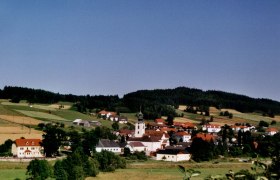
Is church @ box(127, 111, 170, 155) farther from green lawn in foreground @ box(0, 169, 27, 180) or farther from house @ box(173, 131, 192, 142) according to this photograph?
green lawn in foreground @ box(0, 169, 27, 180)

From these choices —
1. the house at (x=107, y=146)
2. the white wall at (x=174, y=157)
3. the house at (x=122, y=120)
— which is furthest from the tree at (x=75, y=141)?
the house at (x=122, y=120)

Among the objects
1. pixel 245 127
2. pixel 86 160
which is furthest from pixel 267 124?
pixel 86 160

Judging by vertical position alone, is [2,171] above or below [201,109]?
below

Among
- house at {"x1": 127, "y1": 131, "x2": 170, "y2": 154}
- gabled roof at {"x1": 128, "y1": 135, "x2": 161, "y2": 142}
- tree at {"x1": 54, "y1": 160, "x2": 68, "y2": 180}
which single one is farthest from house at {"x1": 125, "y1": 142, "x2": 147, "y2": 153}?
tree at {"x1": 54, "y1": 160, "x2": 68, "y2": 180}

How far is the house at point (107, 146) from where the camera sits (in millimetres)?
91062

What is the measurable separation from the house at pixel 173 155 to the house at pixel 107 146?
31.6 ft

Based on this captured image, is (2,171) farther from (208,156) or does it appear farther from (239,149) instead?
(239,149)

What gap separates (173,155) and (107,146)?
1373cm

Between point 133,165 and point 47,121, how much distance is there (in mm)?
55428

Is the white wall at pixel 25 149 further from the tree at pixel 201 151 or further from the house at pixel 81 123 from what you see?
the house at pixel 81 123

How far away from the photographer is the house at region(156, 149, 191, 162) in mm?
87350

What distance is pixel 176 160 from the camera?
285 ft

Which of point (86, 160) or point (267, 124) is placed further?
point (267, 124)

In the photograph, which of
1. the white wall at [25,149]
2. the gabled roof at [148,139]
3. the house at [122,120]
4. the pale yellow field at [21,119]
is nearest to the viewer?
the white wall at [25,149]
